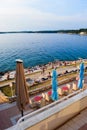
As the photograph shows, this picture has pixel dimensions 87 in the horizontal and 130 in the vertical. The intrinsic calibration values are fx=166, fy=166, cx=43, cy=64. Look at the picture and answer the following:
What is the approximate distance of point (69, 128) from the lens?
483 cm

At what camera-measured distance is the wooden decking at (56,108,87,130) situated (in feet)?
16.0

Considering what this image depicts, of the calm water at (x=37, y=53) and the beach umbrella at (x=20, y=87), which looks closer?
the beach umbrella at (x=20, y=87)

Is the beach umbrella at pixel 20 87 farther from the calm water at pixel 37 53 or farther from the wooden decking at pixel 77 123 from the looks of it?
the calm water at pixel 37 53

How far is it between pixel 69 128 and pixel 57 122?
44cm

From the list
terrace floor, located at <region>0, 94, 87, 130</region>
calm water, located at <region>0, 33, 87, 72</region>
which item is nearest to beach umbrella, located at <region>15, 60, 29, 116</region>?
terrace floor, located at <region>0, 94, 87, 130</region>

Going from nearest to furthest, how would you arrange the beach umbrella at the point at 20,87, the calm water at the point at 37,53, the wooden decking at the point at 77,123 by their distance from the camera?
the wooden decking at the point at 77,123 → the beach umbrella at the point at 20,87 → the calm water at the point at 37,53

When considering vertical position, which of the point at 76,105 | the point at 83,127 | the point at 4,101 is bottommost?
the point at 4,101

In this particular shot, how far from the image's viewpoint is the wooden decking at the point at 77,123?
4873 millimetres

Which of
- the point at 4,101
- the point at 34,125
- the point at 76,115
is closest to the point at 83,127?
the point at 76,115

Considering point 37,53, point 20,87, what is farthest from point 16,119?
point 37,53

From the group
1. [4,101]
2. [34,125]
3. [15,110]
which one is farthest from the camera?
[4,101]

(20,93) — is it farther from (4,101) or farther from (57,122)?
(4,101)

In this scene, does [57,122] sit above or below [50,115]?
below

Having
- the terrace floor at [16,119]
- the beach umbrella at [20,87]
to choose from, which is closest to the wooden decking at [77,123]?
the terrace floor at [16,119]
